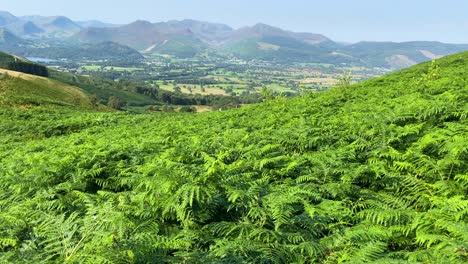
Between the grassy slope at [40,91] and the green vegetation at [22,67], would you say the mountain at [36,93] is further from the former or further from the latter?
the green vegetation at [22,67]

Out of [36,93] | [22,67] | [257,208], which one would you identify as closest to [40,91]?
[36,93]

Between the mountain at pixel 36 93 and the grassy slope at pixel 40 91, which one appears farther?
the grassy slope at pixel 40 91

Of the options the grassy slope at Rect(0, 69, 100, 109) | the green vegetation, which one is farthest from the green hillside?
the green vegetation

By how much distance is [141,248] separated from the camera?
14.7 feet

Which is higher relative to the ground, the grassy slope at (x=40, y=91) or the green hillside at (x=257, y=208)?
the green hillside at (x=257, y=208)

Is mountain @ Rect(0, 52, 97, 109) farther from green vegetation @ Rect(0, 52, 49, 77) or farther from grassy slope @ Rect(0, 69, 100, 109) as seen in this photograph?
green vegetation @ Rect(0, 52, 49, 77)

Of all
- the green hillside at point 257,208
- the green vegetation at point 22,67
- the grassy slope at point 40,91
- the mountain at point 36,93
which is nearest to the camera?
the green hillside at point 257,208

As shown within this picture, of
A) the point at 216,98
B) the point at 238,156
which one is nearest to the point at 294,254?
the point at 238,156

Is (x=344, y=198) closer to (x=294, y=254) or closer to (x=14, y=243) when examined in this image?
(x=294, y=254)

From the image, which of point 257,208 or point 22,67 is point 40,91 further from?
point 257,208

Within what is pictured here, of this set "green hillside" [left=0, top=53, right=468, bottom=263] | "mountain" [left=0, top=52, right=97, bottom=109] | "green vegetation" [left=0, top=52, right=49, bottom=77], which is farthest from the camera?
"green vegetation" [left=0, top=52, right=49, bottom=77]

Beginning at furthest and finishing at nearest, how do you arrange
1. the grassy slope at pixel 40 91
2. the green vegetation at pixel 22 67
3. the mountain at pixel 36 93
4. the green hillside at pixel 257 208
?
1. the green vegetation at pixel 22 67
2. the grassy slope at pixel 40 91
3. the mountain at pixel 36 93
4. the green hillside at pixel 257 208

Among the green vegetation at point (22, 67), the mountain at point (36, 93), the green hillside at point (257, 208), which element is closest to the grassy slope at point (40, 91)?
the mountain at point (36, 93)

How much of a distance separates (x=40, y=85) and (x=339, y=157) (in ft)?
320
